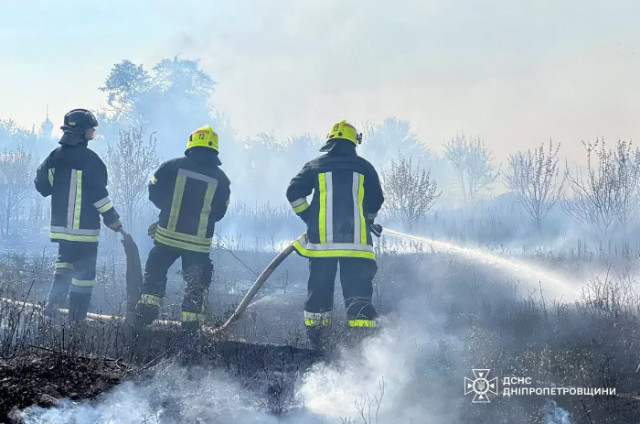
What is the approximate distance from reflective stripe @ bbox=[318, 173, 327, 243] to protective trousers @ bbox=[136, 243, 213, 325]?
140 cm

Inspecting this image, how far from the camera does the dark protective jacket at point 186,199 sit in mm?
5961

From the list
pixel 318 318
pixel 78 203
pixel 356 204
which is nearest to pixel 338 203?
pixel 356 204

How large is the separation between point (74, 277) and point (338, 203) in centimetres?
306

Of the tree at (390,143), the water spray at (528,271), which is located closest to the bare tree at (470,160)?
the tree at (390,143)

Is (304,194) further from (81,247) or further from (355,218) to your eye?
(81,247)

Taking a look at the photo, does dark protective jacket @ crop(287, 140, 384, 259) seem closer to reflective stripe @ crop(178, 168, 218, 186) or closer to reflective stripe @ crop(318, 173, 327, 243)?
reflective stripe @ crop(318, 173, 327, 243)

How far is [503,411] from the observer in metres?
4.18

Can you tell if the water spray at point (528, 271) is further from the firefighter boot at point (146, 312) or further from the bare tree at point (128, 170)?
the bare tree at point (128, 170)

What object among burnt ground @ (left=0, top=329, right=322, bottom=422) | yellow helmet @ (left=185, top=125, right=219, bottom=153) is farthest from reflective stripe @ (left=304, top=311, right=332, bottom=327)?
yellow helmet @ (left=185, top=125, right=219, bottom=153)

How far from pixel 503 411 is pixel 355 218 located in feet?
7.66

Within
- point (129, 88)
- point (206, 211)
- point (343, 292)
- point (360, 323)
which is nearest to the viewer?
point (360, 323)

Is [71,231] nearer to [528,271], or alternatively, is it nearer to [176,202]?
[176,202]

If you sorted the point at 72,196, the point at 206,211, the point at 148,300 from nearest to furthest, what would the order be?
the point at 148,300 < the point at 206,211 < the point at 72,196

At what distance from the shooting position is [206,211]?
20.0 ft
